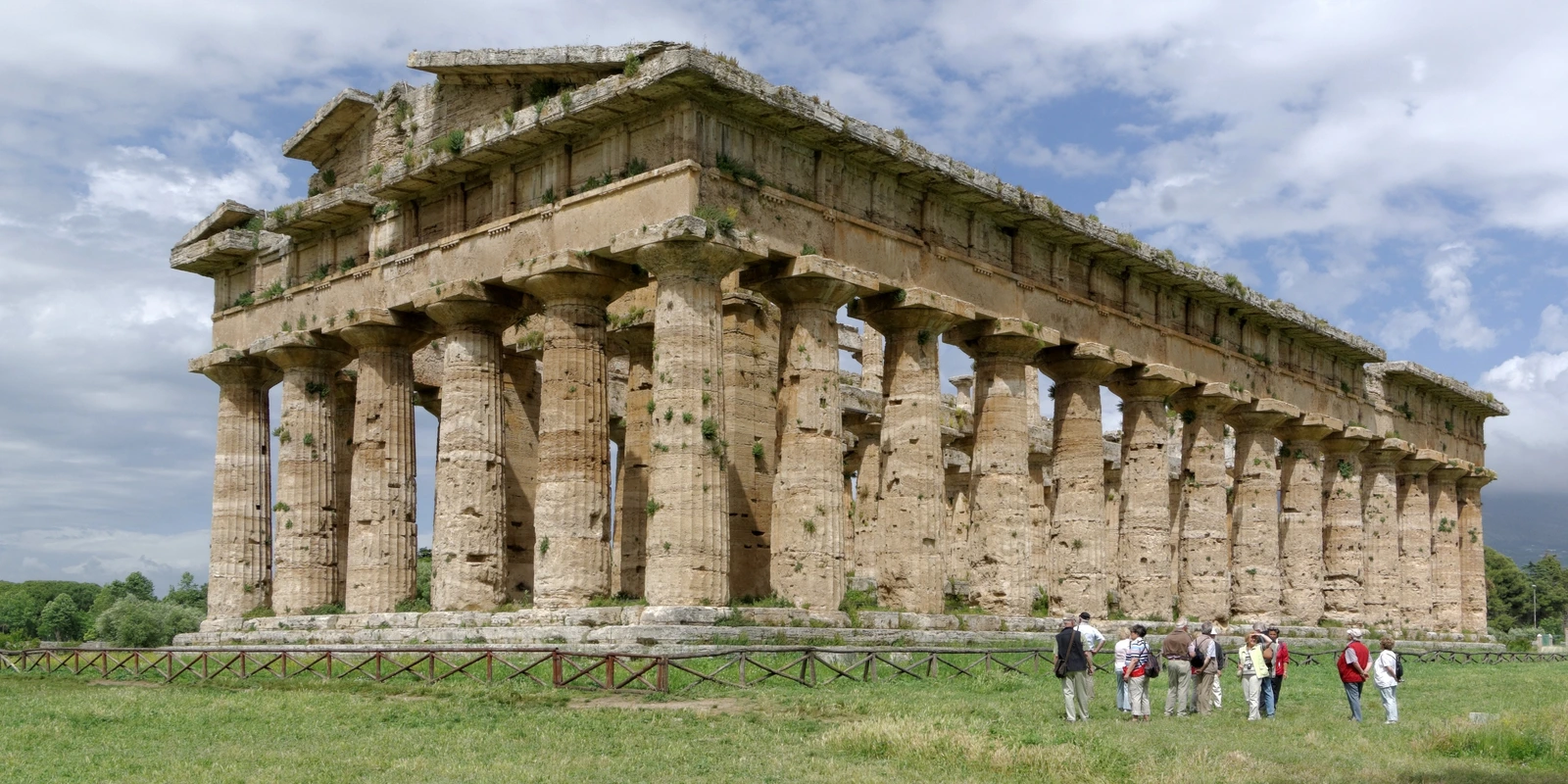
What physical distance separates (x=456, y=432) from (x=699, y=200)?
7487mm

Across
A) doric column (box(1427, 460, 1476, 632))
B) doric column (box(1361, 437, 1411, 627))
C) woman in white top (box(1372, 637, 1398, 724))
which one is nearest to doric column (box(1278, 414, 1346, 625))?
doric column (box(1361, 437, 1411, 627))

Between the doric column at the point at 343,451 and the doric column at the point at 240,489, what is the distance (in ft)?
5.70

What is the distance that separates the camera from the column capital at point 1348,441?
161 feet

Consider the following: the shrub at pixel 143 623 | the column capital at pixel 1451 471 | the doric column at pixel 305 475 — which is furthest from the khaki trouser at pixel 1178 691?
the shrub at pixel 143 623

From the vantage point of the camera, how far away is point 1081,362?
3712 cm

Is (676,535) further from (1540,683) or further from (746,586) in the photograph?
(1540,683)

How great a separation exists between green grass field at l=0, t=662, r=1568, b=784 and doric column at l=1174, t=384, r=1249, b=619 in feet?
49.2

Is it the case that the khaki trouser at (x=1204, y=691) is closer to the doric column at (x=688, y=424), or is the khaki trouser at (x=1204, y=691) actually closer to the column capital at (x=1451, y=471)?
the doric column at (x=688, y=424)

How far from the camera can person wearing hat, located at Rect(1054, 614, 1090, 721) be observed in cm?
2141

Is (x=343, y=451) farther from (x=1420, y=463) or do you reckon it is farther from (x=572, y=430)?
(x=1420, y=463)

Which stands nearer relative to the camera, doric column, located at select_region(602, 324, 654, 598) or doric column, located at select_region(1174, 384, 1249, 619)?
doric column, located at select_region(602, 324, 654, 598)

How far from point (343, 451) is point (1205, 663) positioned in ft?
81.3

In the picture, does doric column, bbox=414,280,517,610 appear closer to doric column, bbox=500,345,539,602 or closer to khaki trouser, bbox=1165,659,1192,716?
doric column, bbox=500,345,539,602

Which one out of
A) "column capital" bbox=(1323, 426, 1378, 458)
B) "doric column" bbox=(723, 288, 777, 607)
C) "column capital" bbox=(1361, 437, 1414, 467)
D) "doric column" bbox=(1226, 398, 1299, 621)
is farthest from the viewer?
"column capital" bbox=(1361, 437, 1414, 467)
